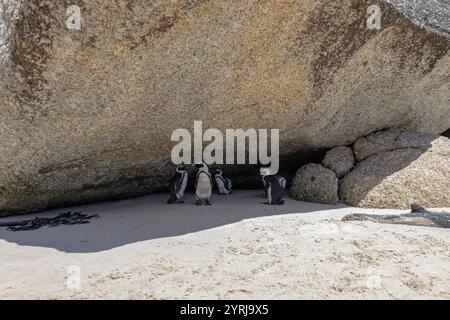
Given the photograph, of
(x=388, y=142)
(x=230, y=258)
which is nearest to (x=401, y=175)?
Result: (x=388, y=142)

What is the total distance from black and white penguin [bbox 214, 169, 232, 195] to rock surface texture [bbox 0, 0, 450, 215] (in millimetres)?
693

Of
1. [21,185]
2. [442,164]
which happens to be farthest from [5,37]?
[442,164]

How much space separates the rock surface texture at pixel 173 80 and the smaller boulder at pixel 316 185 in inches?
17.7

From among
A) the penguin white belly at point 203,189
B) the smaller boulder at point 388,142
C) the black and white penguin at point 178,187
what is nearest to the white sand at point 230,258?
the penguin white belly at point 203,189

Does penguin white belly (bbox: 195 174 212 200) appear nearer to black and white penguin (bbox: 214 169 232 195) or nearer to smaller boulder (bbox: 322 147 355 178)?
black and white penguin (bbox: 214 169 232 195)

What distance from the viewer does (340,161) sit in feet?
18.5

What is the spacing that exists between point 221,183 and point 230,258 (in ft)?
8.82

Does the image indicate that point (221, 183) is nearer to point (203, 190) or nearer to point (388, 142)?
point (203, 190)

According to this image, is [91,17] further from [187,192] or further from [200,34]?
[187,192]

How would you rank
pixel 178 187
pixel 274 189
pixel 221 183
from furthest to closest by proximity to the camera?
pixel 221 183, pixel 178 187, pixel 274 189

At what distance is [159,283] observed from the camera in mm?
2715

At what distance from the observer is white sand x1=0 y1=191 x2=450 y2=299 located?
2.62m

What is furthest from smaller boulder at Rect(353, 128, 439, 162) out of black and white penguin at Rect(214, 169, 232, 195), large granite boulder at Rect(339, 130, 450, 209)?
black and white penguin at Rect(214, 169, 232, 195)
